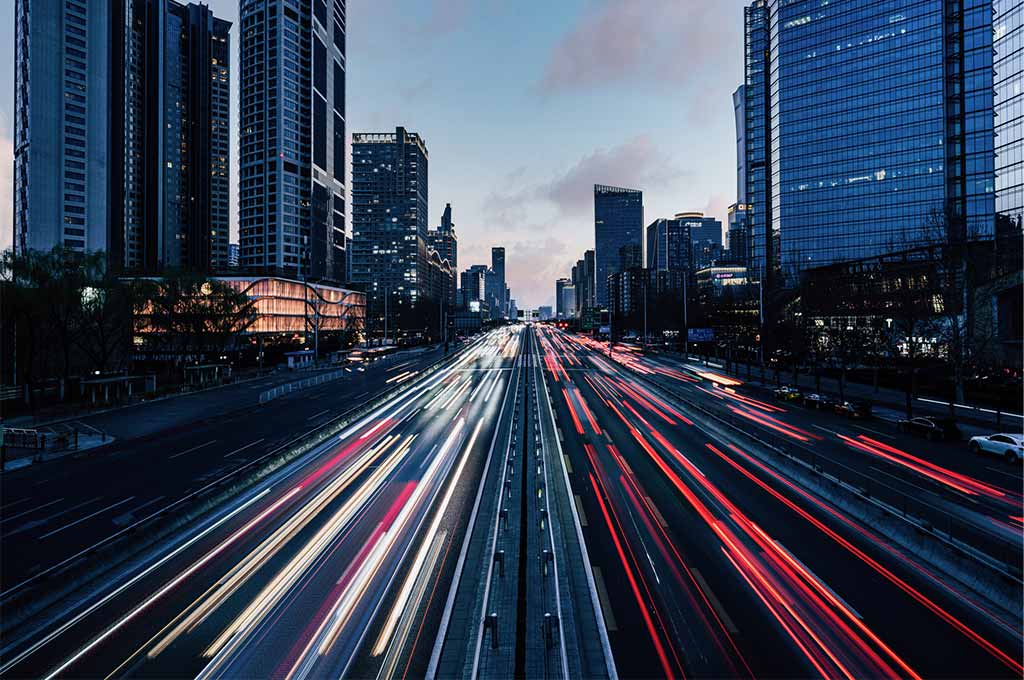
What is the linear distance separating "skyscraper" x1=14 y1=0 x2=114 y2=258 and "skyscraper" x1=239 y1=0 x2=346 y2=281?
118 ft

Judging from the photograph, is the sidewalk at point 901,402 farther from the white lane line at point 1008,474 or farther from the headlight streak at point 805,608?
the headlight streak at point 805,608

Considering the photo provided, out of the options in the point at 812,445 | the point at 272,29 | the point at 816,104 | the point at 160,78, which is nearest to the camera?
the point at 812,445

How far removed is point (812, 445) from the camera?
26531 mm

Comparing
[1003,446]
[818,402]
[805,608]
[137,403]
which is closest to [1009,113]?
[818,402]

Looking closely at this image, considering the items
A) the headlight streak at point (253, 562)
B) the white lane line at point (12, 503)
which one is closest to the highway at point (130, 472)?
the white lane line at point (12, 503)

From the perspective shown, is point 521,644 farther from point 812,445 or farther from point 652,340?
point 652,340

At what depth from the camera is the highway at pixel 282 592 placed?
385 inches

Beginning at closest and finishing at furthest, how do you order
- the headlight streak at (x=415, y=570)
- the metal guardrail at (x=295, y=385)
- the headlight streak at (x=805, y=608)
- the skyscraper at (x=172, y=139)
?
the headlight streak at (x=805, y=608) < the headlight streak at (x=415, y=570) < the metal guardrail at (x=295, y=385) < the skyscraper at (x=172, y=139)

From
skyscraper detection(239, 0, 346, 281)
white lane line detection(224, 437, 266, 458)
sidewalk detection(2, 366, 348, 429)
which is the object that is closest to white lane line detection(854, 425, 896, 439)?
white lane line detection(224, 437, 266, 458)

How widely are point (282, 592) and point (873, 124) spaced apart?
128 m

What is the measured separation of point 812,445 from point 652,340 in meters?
122

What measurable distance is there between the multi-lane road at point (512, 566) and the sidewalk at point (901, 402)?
13619 mm

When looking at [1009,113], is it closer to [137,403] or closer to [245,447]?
[245,447]

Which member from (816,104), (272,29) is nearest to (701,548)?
(816,104)
